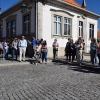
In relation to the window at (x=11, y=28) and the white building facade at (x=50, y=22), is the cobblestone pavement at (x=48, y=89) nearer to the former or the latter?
the white building facade at (x=50, y=22)

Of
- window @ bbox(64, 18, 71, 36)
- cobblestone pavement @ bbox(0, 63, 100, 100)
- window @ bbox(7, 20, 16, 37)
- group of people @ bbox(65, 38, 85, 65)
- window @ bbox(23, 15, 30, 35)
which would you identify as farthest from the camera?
window @ bbox(7, 20, 16, 37)

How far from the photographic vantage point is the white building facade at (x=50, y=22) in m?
16.3

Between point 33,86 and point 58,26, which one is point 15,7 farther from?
point 33,86

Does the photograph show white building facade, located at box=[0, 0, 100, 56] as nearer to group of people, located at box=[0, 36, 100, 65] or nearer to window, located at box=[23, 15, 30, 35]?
window, located at box=[23, 15, 30, 35]

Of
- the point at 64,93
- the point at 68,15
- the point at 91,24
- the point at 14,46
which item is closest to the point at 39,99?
the point at 64,93

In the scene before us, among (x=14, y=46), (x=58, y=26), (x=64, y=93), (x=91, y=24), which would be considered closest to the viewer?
(x=64, y=93)

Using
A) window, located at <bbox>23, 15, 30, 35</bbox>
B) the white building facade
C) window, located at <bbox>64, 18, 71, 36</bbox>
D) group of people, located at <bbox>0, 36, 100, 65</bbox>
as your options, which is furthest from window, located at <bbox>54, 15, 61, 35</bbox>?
group of people, located at <bbox>0, 36, 100, 65</bbox>

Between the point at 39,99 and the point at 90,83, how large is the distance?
9.17ft

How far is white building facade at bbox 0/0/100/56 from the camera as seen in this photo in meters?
16.3

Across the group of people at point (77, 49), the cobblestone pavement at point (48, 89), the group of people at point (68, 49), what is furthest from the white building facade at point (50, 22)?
the cobblestone pavement at point (48, 89)

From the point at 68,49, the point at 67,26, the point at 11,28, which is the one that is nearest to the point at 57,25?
the point at 67,26

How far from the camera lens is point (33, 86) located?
6.47m

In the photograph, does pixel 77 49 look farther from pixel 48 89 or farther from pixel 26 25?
pixel 26 25

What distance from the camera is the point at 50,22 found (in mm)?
17016
